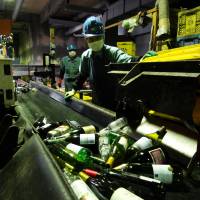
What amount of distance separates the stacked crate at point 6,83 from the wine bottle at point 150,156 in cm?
222

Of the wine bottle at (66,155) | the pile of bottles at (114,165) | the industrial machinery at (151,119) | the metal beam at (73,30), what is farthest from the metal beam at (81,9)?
the wine bottle at (66,155)

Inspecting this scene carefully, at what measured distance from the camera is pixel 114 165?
141cm

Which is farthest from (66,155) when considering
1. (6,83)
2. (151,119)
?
(6,83)

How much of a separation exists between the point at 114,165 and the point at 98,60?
7.77 ft

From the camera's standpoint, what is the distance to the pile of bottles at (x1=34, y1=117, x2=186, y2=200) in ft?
3.76

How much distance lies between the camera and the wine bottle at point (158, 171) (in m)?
1.19

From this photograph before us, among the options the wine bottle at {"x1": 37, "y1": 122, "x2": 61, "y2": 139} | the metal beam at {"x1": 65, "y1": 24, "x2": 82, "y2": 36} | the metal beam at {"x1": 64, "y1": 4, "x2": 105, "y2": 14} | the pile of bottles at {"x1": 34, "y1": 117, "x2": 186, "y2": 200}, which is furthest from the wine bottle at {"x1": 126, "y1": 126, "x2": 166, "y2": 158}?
the metal beam at {"x1": 65, "y1": 24, "x2": 82, "y2": 36}

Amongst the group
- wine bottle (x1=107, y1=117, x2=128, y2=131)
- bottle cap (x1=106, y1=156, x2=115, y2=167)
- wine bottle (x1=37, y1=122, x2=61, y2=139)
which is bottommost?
bottle cap (x1=106, y1=156, x2=115, y2=167)

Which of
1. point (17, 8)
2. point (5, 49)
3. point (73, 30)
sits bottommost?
point (5, 49)

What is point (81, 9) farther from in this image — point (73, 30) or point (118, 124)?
point (118, 124)

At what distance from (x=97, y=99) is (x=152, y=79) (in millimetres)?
2146

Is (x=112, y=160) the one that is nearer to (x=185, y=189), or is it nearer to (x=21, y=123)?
(x=185, y=189)

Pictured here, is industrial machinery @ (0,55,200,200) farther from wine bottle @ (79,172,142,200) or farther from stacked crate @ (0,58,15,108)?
stacked crate @ (0,58,15,108)

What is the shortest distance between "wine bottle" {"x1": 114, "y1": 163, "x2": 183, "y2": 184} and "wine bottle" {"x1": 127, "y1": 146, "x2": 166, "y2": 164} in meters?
0.05
